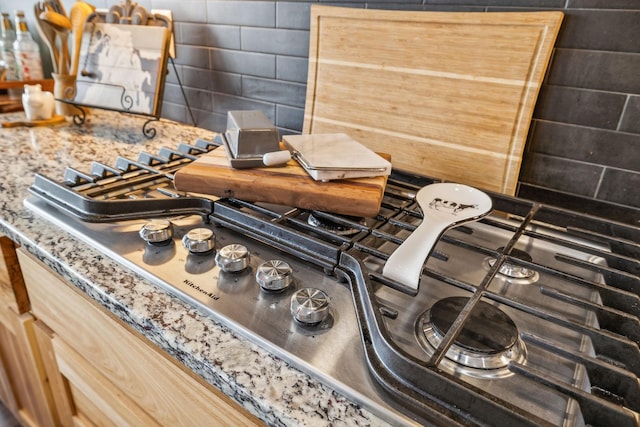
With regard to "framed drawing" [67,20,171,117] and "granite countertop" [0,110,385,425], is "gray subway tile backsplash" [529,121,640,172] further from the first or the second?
"framed drawing" [67,20,171,117]

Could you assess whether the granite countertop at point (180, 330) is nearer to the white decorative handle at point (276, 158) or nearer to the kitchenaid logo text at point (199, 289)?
the kitchenaid logo text at point (199, 289)

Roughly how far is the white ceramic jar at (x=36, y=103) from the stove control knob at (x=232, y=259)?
0.99 meters

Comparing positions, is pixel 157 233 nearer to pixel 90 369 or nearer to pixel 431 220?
pixel 90 369

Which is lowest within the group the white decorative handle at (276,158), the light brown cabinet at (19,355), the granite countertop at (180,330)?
the light brown cabinet at (19,355)

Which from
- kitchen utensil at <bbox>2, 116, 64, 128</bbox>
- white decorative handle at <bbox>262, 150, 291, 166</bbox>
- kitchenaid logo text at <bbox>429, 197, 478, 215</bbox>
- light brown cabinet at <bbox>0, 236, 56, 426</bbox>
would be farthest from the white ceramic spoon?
kitchen utensil at <bbox>2, 116, 64, 128</bbox>

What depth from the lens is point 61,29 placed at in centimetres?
121

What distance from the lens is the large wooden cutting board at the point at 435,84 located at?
2.43ft

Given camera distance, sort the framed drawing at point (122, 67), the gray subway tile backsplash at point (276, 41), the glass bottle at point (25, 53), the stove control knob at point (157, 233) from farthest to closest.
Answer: the glass bottle at point (25, 53) → the framed drawing at point (122, 67) → the gray subway tile backsplash at point (276, 41) → the stove control knob at point (157, 233)

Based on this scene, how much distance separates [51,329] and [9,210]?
22cm

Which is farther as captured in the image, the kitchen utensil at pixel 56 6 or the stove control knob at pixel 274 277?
the kitchen utensil at pixel 56 6

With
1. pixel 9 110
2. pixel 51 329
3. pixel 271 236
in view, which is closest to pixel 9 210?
pixel 51 329

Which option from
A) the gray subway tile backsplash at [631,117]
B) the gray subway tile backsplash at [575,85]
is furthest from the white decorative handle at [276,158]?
the gray subway tile backsplash at [631,117]

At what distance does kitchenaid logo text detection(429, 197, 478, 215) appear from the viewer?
0.62 metres

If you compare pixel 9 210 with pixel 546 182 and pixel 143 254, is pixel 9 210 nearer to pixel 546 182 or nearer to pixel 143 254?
pixel 143 254
